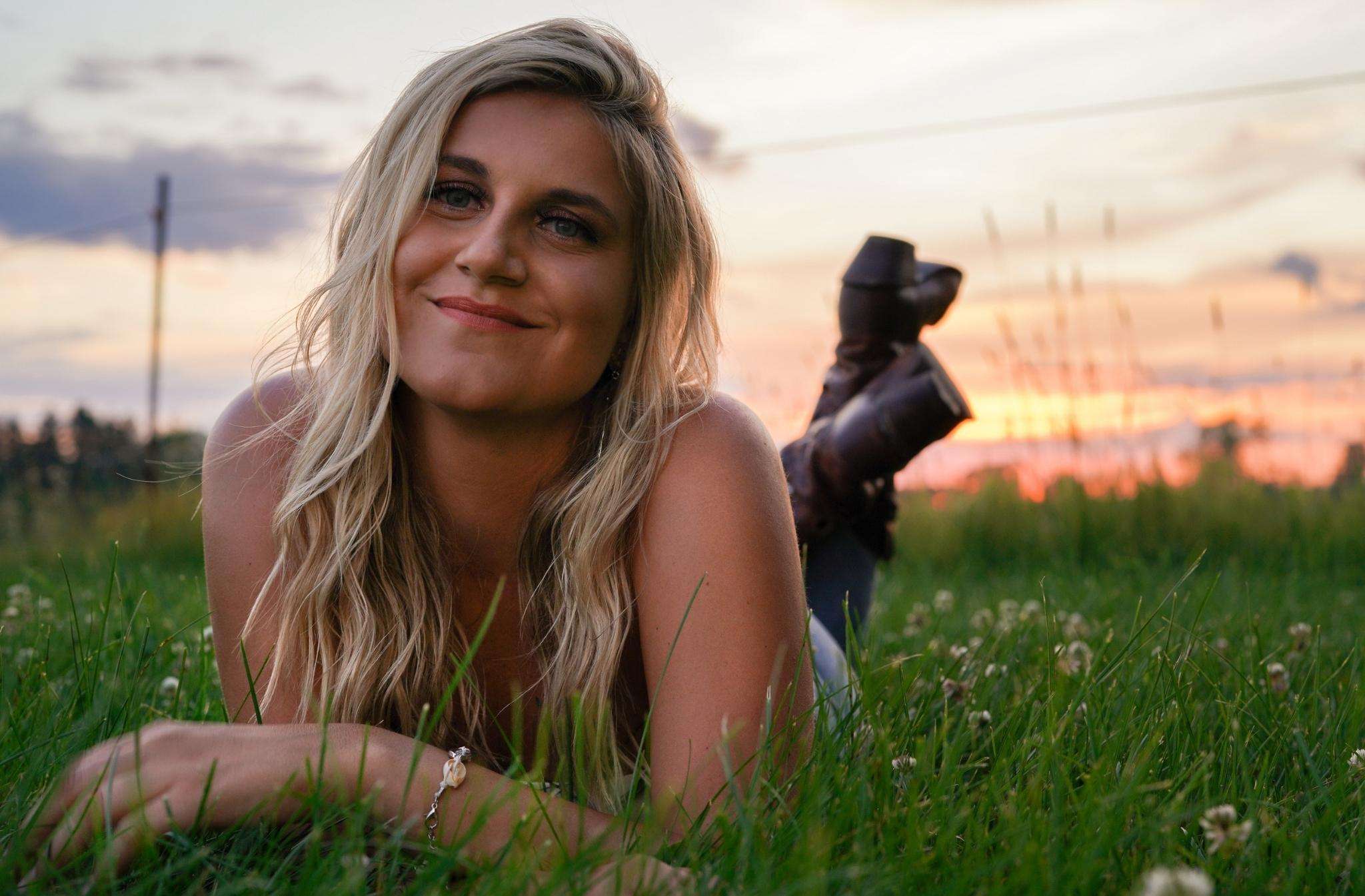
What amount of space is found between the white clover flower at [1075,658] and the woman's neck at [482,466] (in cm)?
114

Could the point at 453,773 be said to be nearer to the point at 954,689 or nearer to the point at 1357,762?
the point at 954,689

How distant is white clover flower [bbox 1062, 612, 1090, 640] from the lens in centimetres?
357

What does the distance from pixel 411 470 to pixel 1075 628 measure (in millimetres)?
2166

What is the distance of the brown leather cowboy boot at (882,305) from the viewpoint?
13.9 ft

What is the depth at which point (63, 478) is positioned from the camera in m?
12.5

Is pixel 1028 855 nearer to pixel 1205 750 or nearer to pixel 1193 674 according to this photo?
pixel 1205 750

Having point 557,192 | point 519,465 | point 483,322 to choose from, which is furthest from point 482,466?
point 557,192

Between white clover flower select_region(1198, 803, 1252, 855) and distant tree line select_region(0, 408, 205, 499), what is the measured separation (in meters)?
12.2

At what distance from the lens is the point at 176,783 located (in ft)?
5.42

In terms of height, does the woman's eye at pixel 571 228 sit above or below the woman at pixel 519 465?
above

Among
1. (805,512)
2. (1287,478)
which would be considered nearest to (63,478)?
(805,512)

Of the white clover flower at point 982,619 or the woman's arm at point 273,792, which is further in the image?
the white clover flower at point 982,619

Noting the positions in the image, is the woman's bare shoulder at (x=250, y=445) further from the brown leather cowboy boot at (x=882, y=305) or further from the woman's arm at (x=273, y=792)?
the brown leather cowboy boot at (x=882, y=305)

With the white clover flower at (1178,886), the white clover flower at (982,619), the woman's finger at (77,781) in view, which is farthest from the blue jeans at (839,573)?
the white clover flower at (1178,886)
